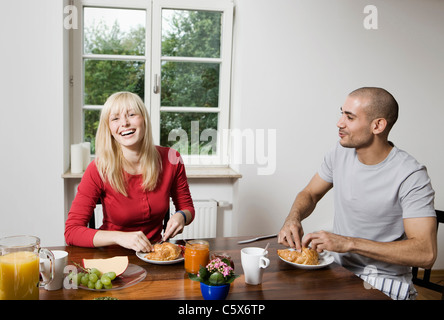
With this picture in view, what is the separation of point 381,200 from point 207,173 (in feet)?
4.65

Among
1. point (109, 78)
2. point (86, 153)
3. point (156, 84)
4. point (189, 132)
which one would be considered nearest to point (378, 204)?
point (189, 132)

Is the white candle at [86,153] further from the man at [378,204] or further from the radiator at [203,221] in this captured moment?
the man at [378,204]

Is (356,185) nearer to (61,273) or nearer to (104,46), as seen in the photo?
(61,273)

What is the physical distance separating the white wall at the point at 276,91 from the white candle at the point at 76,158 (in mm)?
60

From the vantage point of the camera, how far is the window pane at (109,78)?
284 cm

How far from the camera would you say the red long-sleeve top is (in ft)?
5.39

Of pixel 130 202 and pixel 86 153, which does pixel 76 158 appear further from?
pixel 130 202

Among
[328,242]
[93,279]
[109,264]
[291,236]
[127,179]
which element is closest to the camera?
[93,279]

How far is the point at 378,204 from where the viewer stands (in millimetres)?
1615

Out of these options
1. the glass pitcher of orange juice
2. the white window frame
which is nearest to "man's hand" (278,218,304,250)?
the glass pitcher of orange juice

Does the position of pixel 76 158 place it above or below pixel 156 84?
below

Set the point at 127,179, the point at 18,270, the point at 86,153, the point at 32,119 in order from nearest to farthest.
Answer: the point at 18,270 → the point at 127,179 → the point at 32,119 → the point at 86,153

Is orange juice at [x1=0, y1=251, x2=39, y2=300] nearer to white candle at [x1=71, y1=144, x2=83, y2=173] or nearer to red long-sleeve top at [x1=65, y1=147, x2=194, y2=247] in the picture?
red long-sleeve top at [x1=65, y1=147, x2=194, y2=247]

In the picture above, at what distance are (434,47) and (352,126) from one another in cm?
182
